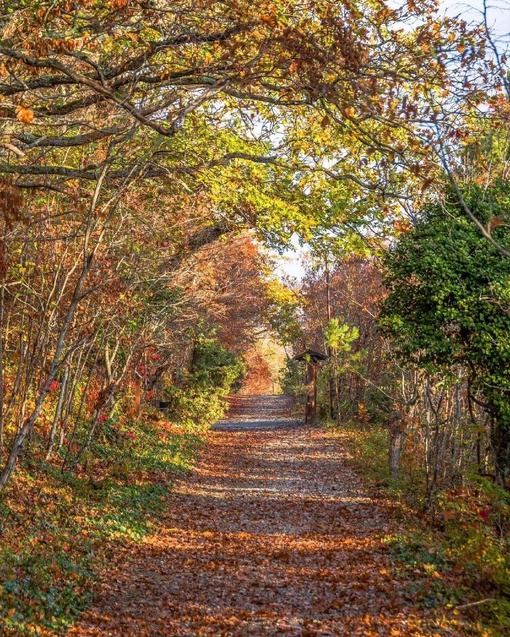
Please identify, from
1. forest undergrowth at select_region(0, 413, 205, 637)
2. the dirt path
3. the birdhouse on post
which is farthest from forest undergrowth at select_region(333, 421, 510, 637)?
the birdhouse on post

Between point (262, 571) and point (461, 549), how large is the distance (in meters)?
2.65

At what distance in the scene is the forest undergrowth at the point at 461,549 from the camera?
21.5 feet

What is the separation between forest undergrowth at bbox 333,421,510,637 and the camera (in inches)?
258

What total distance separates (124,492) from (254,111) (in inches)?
266

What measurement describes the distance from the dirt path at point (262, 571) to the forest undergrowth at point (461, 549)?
12.6 inches

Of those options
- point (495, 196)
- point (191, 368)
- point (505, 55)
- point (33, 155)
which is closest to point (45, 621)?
point (505, 55)

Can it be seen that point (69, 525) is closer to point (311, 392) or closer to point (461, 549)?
point (461, 549)

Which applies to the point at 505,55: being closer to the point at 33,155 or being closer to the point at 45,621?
the point at 45,621

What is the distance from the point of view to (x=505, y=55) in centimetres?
453

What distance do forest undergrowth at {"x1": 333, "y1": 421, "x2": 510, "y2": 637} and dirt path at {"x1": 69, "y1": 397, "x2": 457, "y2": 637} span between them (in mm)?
319

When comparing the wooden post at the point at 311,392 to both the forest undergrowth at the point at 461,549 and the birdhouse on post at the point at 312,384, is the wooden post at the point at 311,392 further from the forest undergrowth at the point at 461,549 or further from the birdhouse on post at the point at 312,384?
the forest undergrowth at the point at 461,549

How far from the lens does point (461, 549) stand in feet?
27.4

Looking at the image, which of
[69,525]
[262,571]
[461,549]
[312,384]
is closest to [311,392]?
[312,384]

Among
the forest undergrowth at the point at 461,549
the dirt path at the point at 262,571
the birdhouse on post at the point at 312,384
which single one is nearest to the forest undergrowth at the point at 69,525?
the dirt path at the point at 262,571
